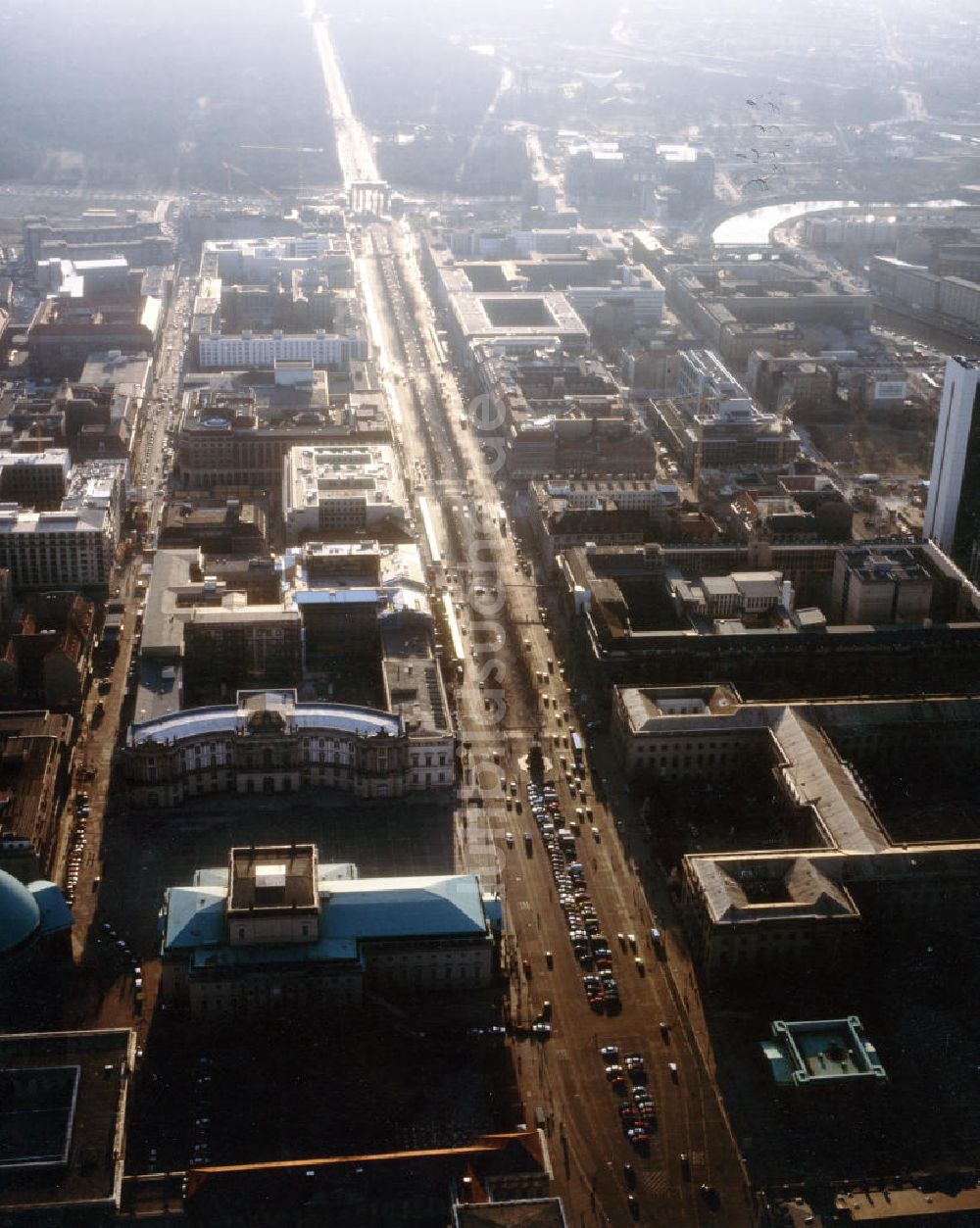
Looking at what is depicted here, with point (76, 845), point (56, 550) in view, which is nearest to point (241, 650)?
point (76, 845)

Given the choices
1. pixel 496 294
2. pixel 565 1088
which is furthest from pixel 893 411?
pixel 565 1088

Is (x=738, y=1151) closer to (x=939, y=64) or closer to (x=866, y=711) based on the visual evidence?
(x=866, y=711)

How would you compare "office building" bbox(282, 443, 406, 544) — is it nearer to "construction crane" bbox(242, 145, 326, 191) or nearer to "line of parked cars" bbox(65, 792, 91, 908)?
"line of parked cars" bbox(65, 792, 91, 908)

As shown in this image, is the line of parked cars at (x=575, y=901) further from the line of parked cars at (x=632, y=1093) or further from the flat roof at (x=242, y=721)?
the flat roof at (x=242, y=721)

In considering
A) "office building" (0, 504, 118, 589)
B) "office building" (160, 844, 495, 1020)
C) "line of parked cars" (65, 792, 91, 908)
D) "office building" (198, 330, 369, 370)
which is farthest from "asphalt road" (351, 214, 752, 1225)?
"office building" (198, 330, 369, 370)

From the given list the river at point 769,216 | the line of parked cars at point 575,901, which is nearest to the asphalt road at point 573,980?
the line of parked cars at point 575,901

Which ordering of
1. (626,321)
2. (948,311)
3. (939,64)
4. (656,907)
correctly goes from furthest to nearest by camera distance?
(939,64) → (948,311) → (626,321) → (656,907)

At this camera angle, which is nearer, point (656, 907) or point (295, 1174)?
point (295, 1174)
